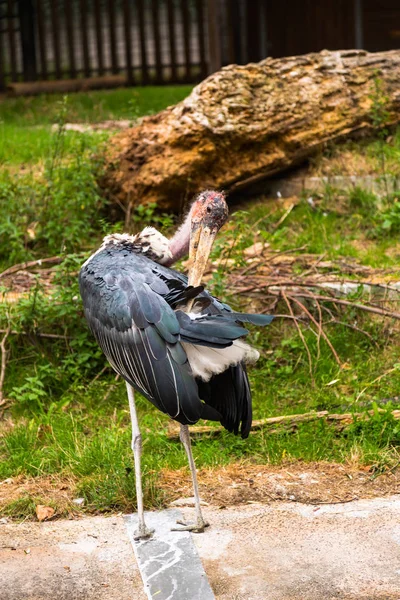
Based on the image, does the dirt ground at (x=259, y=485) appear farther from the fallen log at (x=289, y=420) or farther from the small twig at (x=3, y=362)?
the small twig at (x=3, y=362)

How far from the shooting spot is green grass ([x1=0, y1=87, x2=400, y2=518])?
4.43 m

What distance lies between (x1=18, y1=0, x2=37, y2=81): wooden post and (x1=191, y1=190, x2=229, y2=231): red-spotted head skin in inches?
366

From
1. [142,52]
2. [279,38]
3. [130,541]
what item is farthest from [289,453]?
[142,52]

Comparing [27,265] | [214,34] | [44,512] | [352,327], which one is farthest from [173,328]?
[214,34]

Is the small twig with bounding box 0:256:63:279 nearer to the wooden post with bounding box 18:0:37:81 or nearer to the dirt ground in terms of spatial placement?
the dirt ground

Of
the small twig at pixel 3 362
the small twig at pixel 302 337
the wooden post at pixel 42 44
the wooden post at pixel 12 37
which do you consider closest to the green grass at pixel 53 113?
the wooden post at pixel 42 44

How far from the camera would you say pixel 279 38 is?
1116 centimetres

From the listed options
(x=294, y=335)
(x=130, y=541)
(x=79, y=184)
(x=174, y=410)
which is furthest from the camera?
(x=79, y=184)

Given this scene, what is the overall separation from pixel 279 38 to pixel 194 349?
833 cm

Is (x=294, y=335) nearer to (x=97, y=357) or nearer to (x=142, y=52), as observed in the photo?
(x=97, y=357)

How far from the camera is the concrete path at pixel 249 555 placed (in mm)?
3314

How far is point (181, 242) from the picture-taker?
4.32 metres

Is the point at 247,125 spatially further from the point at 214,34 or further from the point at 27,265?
the point at 214,34

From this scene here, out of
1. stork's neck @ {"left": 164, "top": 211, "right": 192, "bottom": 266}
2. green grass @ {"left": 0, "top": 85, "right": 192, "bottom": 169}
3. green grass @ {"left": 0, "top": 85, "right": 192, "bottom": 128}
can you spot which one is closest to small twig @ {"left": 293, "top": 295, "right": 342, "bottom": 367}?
stork's neck @ {"left": 164, "top": 211, "right": 192, "bottom": 266}
